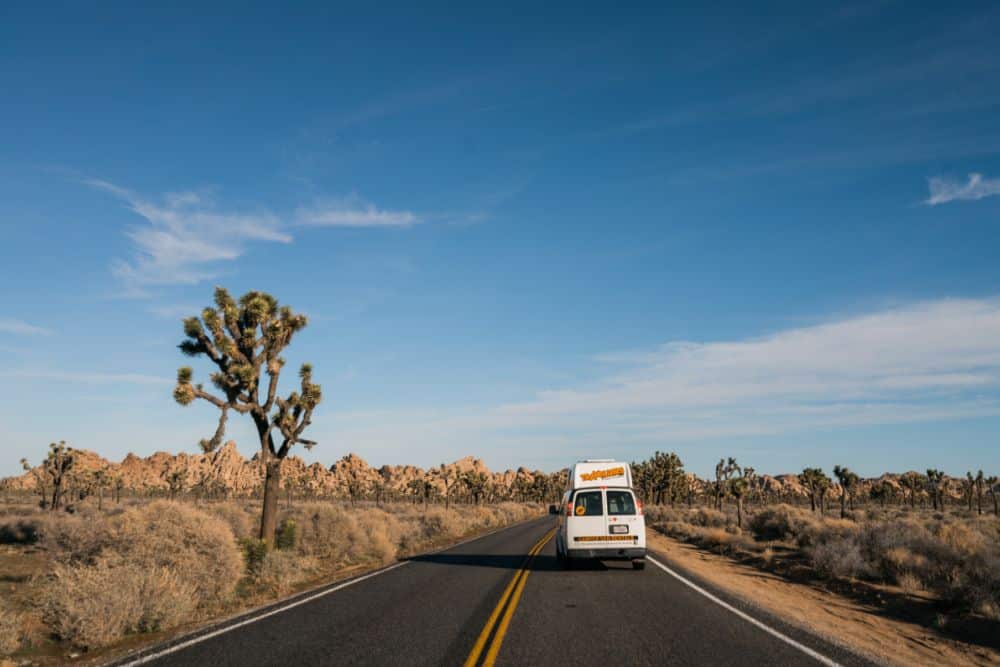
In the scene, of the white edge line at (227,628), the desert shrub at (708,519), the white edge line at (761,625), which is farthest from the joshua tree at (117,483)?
the white edge line at (761,625)

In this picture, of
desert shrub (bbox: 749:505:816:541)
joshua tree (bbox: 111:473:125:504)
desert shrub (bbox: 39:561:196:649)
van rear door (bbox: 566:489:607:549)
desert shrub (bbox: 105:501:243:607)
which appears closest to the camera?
desert shrub (bbox: 39:561:196:649)

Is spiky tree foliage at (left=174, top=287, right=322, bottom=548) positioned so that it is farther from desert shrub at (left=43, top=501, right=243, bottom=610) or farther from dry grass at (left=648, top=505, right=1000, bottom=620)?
dry grass at (left=648, top=505, right=1000, bottom=620)

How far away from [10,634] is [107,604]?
122cm

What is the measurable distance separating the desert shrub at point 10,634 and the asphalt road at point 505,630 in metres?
2.52

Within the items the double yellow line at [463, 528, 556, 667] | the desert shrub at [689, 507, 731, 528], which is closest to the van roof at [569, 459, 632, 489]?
the double yellow line at [463, 528, 556, 667]

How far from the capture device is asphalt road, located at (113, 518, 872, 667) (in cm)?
801

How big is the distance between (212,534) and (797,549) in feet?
72.7

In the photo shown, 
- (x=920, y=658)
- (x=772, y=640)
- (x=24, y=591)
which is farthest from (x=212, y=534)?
(x=920, y=658)

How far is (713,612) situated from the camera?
11039mm

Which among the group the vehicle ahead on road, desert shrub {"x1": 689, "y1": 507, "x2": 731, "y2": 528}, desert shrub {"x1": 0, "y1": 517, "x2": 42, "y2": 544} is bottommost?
desert shrub {"x1": 689, "y1": 507, "x2": 731, "y2": 528}

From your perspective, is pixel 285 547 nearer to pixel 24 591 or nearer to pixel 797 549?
pixel 24 591

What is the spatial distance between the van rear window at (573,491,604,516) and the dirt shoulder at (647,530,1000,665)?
3056 millimetres

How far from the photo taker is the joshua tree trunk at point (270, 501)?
67.2 ft

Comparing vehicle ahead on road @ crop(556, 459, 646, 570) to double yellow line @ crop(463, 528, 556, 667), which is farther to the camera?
vehicle ahead on road @ crop(556, 459, 646, 570)
